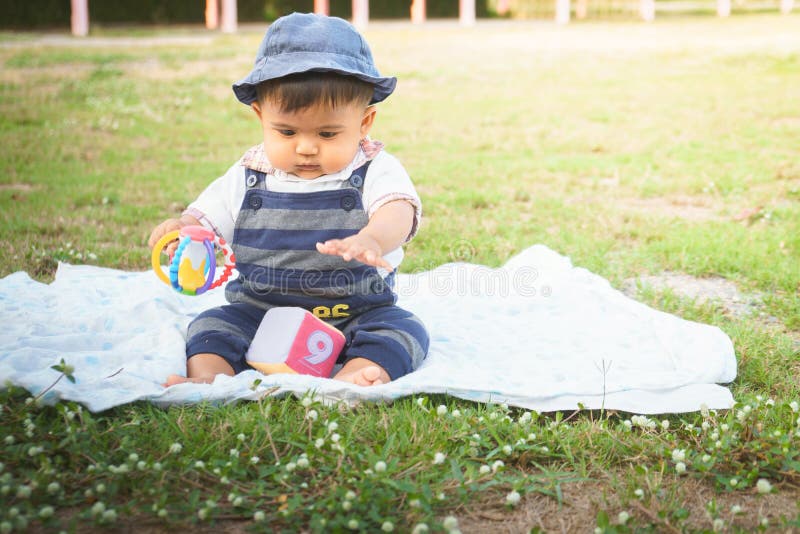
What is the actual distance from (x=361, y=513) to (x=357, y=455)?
24cm

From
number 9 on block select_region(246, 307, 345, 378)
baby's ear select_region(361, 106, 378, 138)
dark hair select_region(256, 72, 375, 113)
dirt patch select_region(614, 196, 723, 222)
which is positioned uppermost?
dark hair select_region(256, 72, 375, 113)

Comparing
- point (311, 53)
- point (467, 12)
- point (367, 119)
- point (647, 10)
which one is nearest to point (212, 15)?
point (467, 12)

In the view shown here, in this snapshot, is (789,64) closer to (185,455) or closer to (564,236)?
(564,236)

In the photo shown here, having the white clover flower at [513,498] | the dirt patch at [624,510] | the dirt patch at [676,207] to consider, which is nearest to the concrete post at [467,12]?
the dirt patch at [676,207]

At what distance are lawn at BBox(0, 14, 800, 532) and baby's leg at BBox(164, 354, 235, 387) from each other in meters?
0.30

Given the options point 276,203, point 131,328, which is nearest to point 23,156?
point 131,328

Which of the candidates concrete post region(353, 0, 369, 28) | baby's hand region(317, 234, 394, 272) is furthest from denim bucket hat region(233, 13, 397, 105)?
concrete post region(353, 0, 369, 28)

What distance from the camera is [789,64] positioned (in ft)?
38.0

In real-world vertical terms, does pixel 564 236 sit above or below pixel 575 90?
below

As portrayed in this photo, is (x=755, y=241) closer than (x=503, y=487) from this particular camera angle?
No

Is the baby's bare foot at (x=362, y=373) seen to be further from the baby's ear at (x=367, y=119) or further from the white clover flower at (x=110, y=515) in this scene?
the white clover flower at (x=110, y=515)

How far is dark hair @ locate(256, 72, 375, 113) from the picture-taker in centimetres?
289

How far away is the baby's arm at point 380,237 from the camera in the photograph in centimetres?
260

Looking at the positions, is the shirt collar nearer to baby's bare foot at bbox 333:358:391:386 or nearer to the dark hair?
the dark hair
